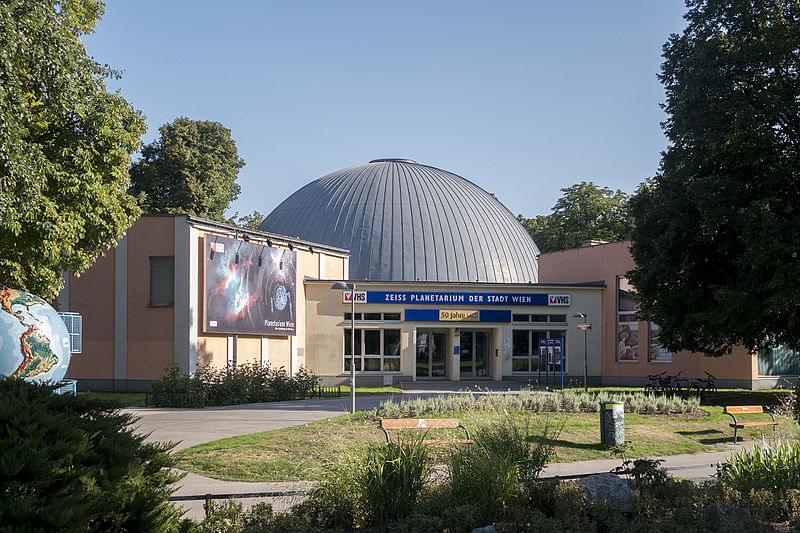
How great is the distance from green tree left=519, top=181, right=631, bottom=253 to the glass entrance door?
2159 cm

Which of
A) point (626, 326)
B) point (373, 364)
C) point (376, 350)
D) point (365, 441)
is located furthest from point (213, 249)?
point (626, 326)

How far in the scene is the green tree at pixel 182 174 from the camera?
Result: 164 ft

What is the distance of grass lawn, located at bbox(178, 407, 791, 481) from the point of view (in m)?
14.5

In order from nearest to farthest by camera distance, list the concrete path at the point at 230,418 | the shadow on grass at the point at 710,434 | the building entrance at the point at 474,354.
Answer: the concrete path at the point at 230,418, the shadow on grass at the point at 710,434, the building entrance at the point at 474,354

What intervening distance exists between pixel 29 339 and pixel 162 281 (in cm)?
1763

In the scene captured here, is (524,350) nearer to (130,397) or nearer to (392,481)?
(130,397)

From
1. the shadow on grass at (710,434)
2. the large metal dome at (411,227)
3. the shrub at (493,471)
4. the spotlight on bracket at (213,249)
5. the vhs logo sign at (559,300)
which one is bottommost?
the shadow on grass at (710,434)

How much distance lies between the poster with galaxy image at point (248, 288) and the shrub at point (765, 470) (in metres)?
24.7

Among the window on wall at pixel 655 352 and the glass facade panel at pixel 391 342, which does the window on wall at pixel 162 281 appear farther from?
the window on wall at pixel 655 352

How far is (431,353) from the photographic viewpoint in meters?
44.9

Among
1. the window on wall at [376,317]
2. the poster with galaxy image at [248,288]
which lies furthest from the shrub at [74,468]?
the window on wall at [376,317]

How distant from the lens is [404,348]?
4334 centimetres

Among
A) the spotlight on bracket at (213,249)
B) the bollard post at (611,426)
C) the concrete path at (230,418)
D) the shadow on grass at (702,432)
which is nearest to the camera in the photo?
the bollard post at (611,426)

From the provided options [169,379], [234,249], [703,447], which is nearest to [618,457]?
[703,447]
